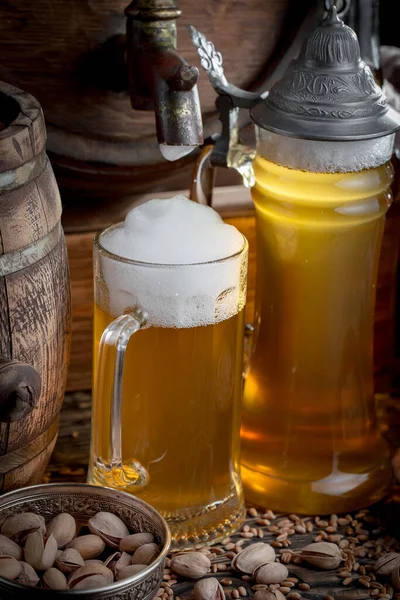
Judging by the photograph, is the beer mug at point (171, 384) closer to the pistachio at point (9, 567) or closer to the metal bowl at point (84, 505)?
the metal bowl at point (84, 505)

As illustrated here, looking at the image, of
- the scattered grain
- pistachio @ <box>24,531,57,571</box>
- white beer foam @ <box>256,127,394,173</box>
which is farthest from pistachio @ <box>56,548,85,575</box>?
white beer foam @ <box>256,127,394,173</box>

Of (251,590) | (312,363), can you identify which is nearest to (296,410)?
(312,363)

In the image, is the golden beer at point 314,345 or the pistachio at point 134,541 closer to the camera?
the pistachio at point 134,541

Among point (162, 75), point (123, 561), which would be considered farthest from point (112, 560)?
point (162, 75)

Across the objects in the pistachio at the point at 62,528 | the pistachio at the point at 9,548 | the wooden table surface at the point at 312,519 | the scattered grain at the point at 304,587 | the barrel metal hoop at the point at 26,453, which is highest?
the barrel metal hoop at the point at 26,453

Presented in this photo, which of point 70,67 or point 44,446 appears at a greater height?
point 70,67

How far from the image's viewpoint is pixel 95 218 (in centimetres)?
123

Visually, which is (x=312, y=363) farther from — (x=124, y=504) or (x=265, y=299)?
(x=124, y=504)

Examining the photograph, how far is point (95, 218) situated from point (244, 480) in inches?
15.1

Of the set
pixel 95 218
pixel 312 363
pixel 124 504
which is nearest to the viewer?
pixel 124 504

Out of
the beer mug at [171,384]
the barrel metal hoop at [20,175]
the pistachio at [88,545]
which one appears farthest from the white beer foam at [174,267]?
the pistachio at [88,545]

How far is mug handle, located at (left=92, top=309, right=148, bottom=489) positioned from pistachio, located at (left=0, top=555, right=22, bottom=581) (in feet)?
0.49

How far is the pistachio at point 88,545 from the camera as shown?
3.04 ft

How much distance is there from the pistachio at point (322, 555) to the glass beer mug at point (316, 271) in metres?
0.08
